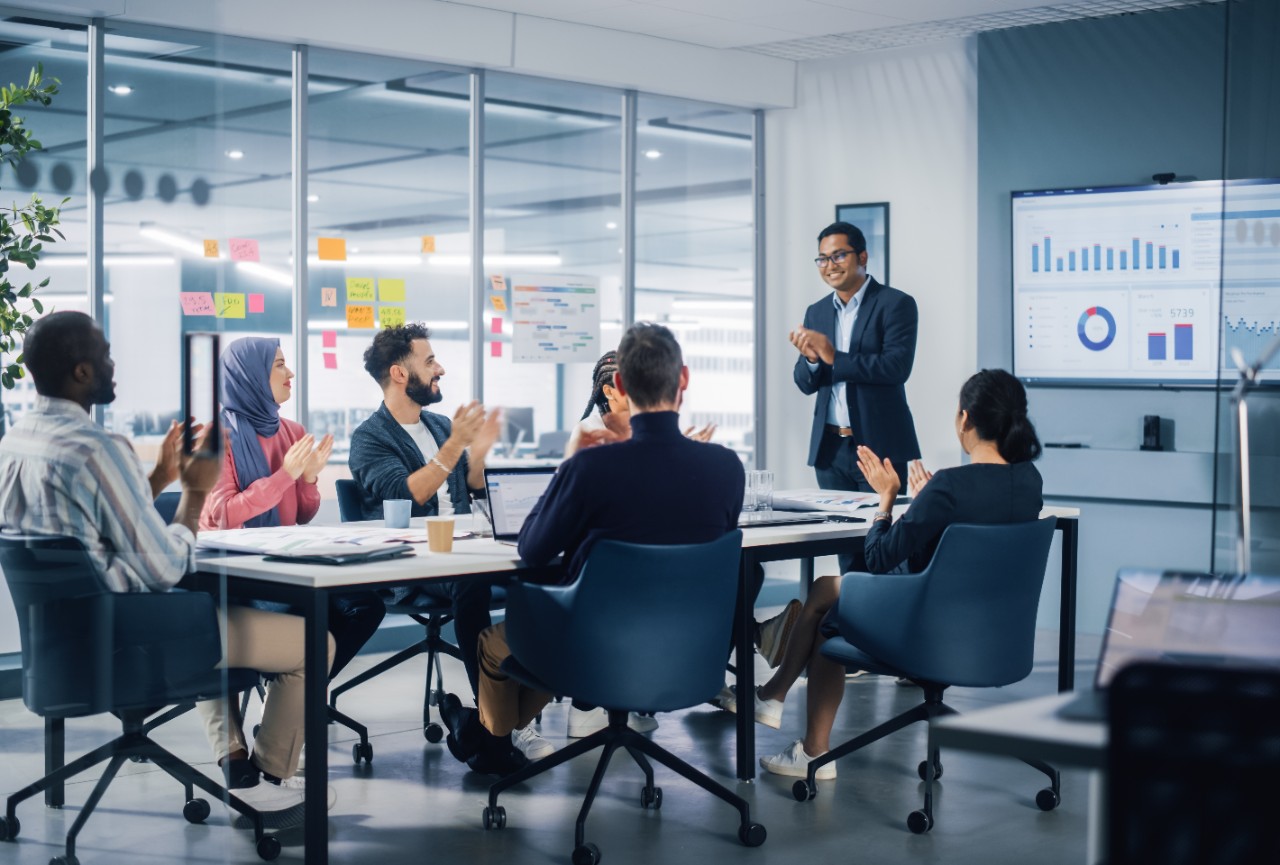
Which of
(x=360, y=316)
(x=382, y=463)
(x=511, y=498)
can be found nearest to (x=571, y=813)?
(x=511, y=498)

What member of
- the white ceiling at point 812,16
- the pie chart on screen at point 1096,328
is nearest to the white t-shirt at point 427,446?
the white ceiling at point 812,16

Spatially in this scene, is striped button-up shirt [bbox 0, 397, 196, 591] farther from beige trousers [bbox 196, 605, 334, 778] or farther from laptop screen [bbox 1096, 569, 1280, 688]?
laptop screen [bbox 1096, 569, 1280, 688]

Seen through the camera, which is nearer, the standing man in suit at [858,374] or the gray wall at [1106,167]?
the standing man in suit at [858,374]

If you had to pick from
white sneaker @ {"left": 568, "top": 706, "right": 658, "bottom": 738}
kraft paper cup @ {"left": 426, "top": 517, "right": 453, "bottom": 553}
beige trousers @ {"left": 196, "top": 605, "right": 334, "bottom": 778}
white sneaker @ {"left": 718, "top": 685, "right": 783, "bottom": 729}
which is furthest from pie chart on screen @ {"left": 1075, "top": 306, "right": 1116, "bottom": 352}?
beige trousers @ {"left": 196, "top": 605, "right": 334, "bottom": 778}

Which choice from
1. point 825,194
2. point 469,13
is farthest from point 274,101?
point 825,194

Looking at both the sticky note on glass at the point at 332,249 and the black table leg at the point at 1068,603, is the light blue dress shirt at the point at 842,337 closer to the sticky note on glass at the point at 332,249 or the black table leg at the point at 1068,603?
the black table leg at the point at 1068,603

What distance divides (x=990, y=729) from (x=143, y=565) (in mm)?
2013

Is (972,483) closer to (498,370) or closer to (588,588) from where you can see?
(588,588)

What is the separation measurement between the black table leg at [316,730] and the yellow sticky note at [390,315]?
3.40m

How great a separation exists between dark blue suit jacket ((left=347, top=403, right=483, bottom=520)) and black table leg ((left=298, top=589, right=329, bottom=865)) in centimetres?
130

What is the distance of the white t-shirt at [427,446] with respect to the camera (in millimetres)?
4617

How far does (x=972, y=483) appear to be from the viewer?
146 inches

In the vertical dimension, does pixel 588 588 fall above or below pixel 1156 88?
below

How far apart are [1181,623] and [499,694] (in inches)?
91.9
